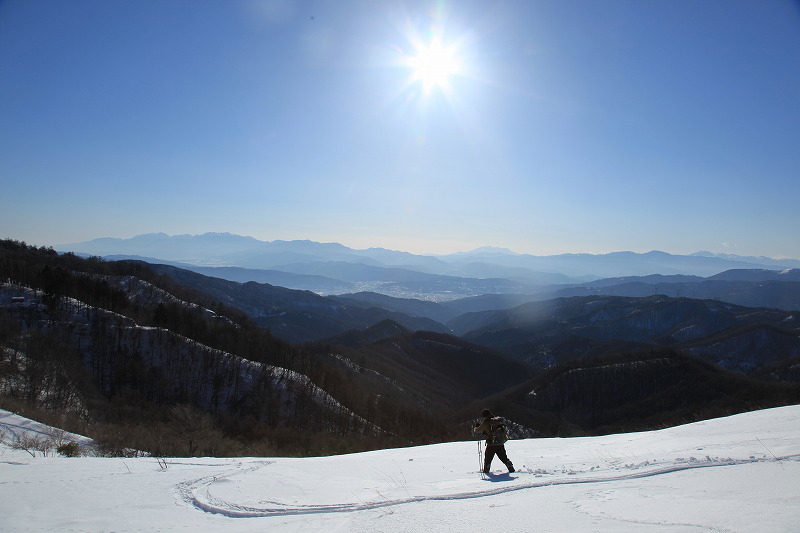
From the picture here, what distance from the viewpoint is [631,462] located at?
516 inches

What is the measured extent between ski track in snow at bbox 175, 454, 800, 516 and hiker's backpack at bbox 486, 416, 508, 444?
0.98 meters

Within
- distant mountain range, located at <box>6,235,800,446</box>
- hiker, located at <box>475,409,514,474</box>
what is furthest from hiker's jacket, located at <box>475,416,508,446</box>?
distant mountain range, located at <box>6,235,800,446</box>

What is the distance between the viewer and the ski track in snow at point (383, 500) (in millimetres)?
9539

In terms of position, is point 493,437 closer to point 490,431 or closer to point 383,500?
point 490,431

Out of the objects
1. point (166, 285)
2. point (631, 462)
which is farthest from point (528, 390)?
point (631, 462)

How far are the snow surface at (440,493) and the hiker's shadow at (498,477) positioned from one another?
61mm

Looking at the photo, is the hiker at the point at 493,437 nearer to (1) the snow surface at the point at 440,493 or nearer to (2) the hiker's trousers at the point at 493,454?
(2) the hiker's trousers at the point at 493,454

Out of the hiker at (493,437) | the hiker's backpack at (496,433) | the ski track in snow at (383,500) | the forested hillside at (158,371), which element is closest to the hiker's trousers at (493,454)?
the hiker at (493,437)

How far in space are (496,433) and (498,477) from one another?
1.28 metres

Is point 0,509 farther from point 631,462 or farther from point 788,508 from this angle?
point 631,462

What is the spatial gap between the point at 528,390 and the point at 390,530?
134031mm

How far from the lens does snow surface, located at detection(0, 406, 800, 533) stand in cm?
801

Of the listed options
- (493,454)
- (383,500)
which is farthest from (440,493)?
(493,454)

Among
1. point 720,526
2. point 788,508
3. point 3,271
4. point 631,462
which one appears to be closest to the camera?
point 720,526
